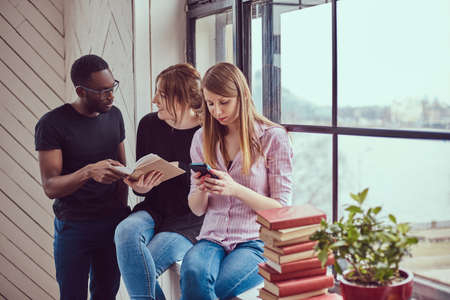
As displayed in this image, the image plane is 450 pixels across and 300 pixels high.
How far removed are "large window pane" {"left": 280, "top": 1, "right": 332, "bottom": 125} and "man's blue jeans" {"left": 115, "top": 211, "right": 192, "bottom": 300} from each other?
0.72 meters

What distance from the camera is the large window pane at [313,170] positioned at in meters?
1.83

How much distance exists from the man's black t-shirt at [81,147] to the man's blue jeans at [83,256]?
52 mm

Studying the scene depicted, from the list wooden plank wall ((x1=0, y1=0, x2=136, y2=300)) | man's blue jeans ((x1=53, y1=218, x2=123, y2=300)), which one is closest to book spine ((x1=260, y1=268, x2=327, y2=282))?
man's blue jeans ((x1=53, y1=218, x2=123, y2=300))

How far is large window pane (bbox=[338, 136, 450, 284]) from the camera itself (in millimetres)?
1426

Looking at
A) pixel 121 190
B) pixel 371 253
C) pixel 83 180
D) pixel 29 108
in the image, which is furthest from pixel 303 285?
pixel 29 108

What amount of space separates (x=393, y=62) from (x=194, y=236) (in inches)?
42.5

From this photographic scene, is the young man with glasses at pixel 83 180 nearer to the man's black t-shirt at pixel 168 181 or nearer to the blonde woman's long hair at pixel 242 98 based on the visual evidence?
the man's black t-shirt at pixel 168 181

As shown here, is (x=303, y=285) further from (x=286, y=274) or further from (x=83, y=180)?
Result: (x=83, y=180)

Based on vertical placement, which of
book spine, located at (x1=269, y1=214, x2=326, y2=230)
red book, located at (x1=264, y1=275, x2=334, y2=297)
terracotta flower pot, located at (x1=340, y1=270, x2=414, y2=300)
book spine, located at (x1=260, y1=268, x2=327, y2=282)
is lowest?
red book, located at (x1=264, y1=275, x2=334, y2=297)

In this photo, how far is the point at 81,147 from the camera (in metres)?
2.23

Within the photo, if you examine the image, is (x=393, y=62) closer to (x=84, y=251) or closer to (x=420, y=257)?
(x=420, y=257)

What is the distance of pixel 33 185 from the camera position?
10.8 feet

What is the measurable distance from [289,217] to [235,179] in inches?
17.7

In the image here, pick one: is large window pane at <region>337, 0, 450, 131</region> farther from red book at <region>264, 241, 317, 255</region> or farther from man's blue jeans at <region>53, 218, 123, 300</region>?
man's blue jeans at <region>53, 218, 123, 300</region>
